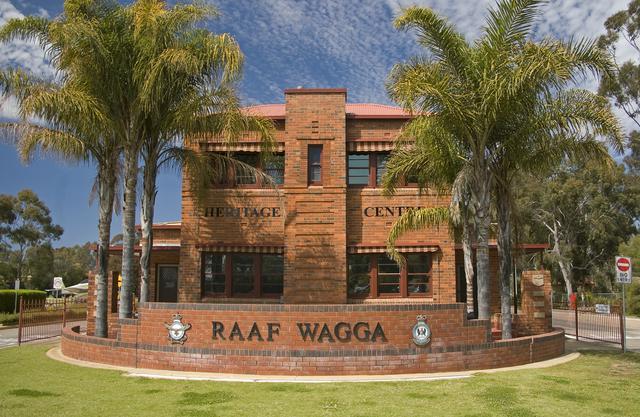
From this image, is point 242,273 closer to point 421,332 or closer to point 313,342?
point 313,342

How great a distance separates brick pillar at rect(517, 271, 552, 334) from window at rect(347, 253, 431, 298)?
326 centimetres

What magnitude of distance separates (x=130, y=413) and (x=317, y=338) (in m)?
4.06

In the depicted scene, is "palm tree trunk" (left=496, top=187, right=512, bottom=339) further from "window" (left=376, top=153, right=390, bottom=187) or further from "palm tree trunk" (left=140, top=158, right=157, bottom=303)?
"palm tree trunk" (left=140, top=158, right=157, bottom=303)

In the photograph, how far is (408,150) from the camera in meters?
14.8

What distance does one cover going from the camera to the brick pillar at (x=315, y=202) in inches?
666

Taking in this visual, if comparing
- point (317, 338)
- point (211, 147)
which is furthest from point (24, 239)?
point (317, 338)

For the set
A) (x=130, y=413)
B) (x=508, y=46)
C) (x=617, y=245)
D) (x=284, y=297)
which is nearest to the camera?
(x=130, y=413)

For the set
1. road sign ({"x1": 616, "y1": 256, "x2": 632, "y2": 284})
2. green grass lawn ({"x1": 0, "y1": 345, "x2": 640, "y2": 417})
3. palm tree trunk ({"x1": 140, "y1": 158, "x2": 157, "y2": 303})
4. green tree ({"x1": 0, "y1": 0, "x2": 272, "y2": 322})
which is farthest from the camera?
road sign ({"x1": 616, "y1": 256, "x2": 632, "y2": 284})

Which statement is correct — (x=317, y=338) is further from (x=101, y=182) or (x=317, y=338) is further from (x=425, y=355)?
(x=101, y=182)

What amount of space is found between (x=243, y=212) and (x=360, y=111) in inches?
207

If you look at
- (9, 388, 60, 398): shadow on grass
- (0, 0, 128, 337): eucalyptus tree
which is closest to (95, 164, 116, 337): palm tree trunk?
(0, 0, 128, 337): eucalyptus tree

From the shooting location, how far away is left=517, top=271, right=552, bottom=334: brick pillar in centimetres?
1474

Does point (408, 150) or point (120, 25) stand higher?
point (120, 25)

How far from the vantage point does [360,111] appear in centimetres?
1953
